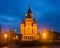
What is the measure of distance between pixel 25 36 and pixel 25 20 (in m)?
12.6

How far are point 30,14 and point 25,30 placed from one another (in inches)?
470

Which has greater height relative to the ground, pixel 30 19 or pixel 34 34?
pixel 30 19

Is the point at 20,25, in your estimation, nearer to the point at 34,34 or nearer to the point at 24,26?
the point at 24,26

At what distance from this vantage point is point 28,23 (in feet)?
427

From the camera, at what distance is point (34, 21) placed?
132m

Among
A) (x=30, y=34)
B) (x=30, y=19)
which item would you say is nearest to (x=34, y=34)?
(x=30, y=34)

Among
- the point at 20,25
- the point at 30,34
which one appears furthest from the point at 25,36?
the point at 20,25

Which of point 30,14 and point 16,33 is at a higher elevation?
point 30,14

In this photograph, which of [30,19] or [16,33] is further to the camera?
[16,33]

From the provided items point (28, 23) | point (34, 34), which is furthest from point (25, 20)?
point (34, 34)

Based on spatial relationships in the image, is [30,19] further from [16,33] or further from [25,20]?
[16,33]

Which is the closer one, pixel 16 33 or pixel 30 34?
pixel 30 34

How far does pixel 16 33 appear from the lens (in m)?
141

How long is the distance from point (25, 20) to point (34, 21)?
6.08 meters
